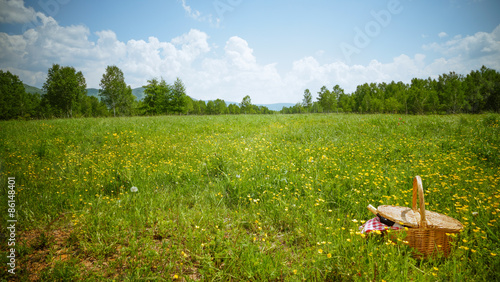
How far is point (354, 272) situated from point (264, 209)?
5.89 feet

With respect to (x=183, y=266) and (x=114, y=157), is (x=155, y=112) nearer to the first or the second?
(x=114, y=157)

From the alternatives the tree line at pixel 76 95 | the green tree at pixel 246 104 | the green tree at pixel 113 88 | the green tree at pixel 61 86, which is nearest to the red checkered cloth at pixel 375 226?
the tree line at pixel 76 95

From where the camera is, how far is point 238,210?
3.83 meters

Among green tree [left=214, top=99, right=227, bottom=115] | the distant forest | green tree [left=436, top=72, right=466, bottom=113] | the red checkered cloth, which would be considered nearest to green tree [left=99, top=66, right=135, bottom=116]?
the distant forest

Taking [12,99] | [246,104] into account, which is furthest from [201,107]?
[12,99]

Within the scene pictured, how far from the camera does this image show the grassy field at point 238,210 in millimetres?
2375

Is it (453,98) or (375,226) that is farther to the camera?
(453,98)

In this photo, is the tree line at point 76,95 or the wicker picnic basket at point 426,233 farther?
the tree line at point 76,95

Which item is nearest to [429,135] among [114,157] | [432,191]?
[432,191]

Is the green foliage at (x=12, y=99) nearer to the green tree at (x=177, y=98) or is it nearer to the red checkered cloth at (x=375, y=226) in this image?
the green tree at (x=177, y=98)

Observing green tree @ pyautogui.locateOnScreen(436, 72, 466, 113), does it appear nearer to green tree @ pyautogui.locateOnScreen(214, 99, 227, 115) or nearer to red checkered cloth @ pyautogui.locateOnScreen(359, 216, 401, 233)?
red checkered cloth @ pyautogui.locateOnScreen(359, 216, 401, 233)

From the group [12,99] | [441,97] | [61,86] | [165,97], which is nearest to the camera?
[61,86]

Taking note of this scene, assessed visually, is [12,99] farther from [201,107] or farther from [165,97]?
[201,107]

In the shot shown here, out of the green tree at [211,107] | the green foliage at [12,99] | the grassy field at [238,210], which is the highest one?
the green tree at [211,107]
